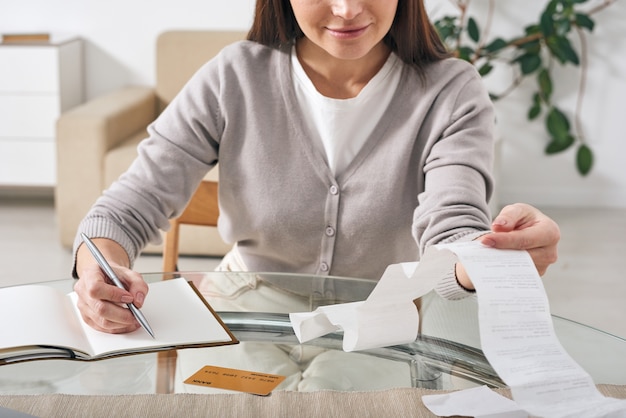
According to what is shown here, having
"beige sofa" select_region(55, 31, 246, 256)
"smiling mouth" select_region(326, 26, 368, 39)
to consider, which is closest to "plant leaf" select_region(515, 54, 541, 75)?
"beige sofa" select_region(55, 31, 246, 256)

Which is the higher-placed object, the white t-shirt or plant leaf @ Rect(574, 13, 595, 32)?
the white t-shirt

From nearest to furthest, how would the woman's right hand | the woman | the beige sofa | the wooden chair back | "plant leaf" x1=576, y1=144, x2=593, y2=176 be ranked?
the woman's right hand < the woman < the wooden chair back < the beige sofa < "plant leaf" x1=576, y1=144, x2=593, y2=176

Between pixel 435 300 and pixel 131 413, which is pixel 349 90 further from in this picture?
pixel 131 413

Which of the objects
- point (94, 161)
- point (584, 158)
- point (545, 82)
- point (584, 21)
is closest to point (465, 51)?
point (545, 82)

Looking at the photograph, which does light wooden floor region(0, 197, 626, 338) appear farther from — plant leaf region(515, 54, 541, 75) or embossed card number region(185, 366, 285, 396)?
embossed card number region(185, 366, 285, 396)

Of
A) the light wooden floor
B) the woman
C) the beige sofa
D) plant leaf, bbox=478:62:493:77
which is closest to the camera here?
the woman

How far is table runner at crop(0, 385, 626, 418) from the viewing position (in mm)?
892

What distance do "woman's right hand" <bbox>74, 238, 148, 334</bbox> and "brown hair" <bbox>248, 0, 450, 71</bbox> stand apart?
566 mm

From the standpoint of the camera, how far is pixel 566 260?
350cm

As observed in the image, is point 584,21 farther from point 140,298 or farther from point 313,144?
point 140,298

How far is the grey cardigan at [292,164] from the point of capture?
1.46 m

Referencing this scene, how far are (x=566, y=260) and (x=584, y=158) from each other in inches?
35.0

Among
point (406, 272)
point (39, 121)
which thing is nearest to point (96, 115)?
point (39, 121)

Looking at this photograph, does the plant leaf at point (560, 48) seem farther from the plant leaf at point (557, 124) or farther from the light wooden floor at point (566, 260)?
the light wooden floor at point (566, 260)
